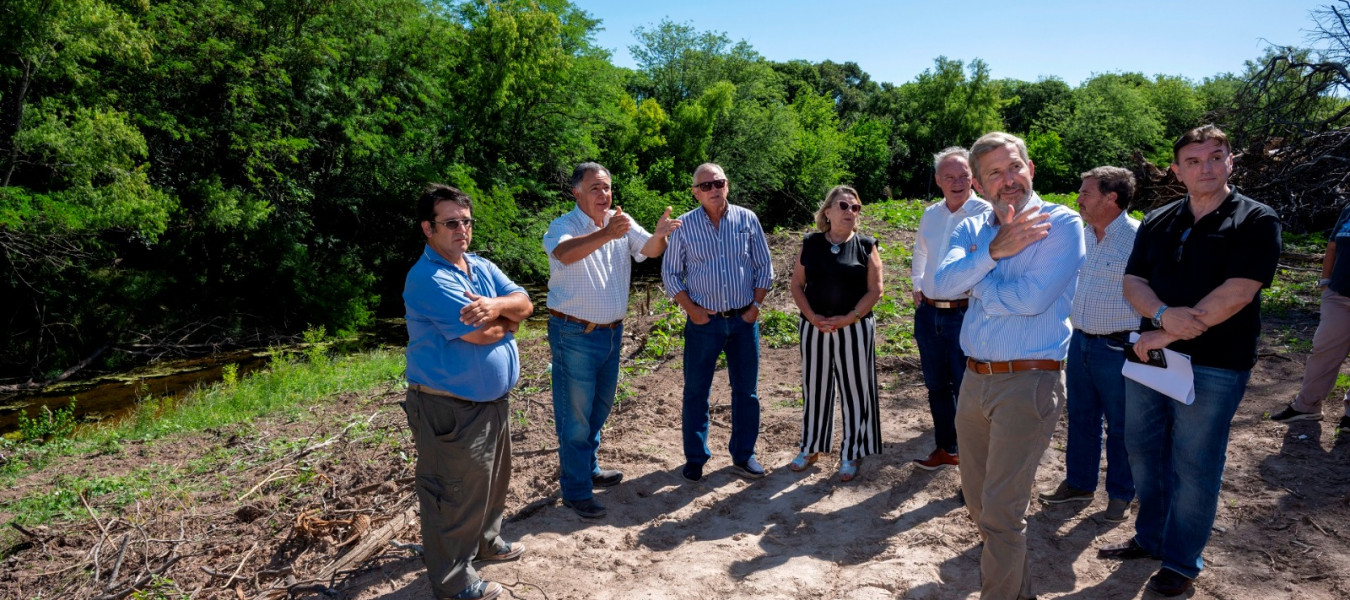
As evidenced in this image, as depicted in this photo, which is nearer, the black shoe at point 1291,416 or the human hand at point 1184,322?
the human hand at point 1184,322

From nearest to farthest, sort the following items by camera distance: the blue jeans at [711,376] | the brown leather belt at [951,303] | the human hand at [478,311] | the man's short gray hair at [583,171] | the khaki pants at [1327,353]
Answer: the human hand at [478,311], the man's short gray hair at [583,171], the brown leather belt at [951,303], the blue jeans at [711,376], the khaki pants at [1327,353]

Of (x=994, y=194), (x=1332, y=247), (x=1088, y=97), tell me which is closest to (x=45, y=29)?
(x=994, y=194)

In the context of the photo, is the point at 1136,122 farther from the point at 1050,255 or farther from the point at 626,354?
the point at 1050,255

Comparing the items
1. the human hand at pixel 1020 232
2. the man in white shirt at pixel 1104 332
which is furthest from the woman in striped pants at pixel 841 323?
the human hand at pixel 1020 232

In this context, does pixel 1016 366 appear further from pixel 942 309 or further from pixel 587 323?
pixel 587 323

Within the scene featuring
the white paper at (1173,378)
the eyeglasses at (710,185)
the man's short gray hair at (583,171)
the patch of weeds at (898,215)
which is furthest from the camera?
the patch of weeds at (898,215)

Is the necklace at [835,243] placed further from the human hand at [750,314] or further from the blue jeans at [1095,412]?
the blue jeans at [1095,412]

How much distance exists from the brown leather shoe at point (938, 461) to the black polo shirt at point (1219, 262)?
6.08 feet

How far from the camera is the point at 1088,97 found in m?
49.0

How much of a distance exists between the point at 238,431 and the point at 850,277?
5.54 meters

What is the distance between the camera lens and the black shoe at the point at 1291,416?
17.6ft

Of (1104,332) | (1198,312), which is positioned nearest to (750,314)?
(1104,332)

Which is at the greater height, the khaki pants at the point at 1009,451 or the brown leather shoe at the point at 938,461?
the khaki pants at the point at 1009,451

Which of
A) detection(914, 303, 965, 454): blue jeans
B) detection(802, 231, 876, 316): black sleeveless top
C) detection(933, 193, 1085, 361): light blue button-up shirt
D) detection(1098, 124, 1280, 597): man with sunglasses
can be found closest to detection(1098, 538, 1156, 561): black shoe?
detection(1098, 124, 1280, 597): man with sunglasses
